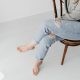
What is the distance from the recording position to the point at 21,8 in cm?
276

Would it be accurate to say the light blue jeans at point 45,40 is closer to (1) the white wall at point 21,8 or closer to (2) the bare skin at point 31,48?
(2) the bare skin at point 31,48

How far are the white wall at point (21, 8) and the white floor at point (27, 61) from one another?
0.30 m

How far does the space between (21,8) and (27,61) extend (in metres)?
1.04

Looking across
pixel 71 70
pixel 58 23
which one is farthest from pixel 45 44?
pixel 71 70

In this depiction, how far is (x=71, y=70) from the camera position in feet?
6.02

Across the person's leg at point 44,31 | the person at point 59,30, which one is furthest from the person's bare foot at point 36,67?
the person's leg at point 44,31

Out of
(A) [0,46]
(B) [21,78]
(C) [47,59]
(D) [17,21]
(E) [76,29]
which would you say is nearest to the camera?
(E) [76,29]

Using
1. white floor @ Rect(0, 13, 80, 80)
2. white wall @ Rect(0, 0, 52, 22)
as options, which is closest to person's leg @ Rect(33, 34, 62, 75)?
white floor @ Rect(0, 13, 80, 80)

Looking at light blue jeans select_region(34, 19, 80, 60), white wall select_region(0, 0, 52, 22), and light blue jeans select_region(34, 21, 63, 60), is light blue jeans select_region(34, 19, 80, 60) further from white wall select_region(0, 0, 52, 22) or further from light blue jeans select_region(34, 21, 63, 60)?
white wall select_region(0, 0, 52, 22)

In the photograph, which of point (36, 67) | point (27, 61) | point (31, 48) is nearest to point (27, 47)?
point (31, 48)

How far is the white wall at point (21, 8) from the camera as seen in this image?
267 cm

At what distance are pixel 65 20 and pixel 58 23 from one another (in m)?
0.07

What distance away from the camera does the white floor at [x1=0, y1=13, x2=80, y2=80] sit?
1.79 m

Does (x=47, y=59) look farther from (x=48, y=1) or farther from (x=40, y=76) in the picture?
(x=48, y=1)
